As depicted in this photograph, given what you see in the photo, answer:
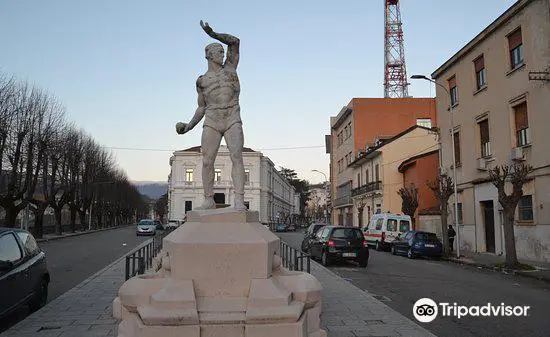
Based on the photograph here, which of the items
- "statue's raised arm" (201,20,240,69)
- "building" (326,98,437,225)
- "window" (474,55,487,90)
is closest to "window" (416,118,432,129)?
"building" (326,98,437,225)

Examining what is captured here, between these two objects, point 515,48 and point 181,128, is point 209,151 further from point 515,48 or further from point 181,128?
point 515,48

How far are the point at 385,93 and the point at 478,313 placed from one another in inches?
2086

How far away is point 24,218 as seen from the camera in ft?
116

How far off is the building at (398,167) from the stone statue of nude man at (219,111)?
95.2 feet

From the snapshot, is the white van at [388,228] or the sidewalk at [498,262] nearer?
the sidewalk at [498,262]

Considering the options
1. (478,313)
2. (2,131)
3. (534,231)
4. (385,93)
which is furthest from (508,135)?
(385,93)

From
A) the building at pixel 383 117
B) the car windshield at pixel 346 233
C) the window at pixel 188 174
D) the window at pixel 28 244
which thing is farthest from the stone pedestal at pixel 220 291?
the window at pixel 188 174

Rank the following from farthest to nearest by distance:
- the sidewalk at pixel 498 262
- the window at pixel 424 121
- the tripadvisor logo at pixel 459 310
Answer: the window at pixel 424 121 < the sidewalk at pixel 498 262 < the tripadvisor logo at pixel 459 310

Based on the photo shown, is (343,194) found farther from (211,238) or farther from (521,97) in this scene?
(211,238)

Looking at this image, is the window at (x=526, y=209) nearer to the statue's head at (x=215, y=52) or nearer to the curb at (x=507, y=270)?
the curb at (x=507, y=270)

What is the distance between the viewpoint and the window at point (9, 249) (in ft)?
24.8

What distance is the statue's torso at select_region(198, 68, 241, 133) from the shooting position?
6906 millimetres

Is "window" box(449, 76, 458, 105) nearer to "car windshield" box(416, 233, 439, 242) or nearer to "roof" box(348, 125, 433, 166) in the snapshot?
"car windshield" box(416, 233, 439, 242)

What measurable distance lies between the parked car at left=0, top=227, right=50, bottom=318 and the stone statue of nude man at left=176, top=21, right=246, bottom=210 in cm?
332
